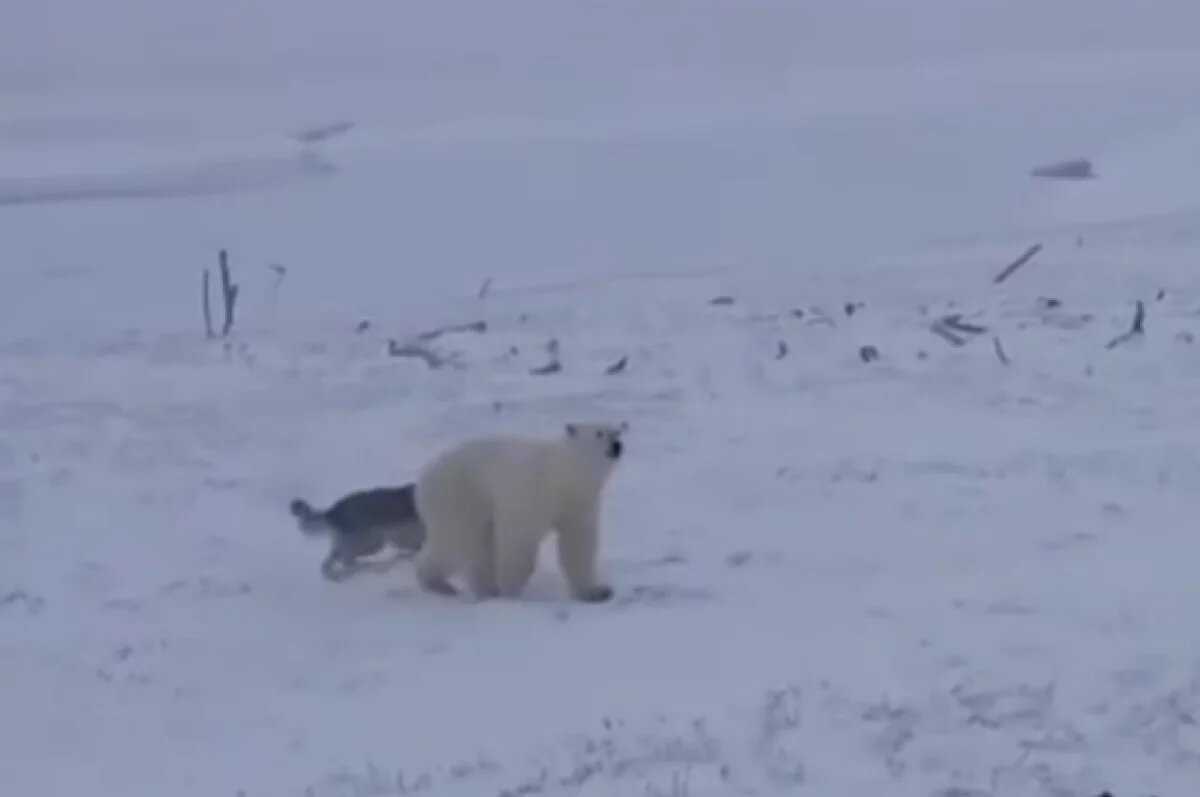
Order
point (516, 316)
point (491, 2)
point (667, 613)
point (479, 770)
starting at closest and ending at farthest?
point (479, 770), point (667, 613), point (516, 316), point (491, 2)

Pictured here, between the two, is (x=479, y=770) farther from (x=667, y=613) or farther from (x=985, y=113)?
(x=985, y=113)

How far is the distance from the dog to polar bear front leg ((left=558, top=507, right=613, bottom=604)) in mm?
717

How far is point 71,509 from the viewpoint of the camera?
36.6ft

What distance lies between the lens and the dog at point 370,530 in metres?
9.40

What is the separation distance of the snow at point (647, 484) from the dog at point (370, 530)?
121 mm

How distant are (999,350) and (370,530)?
5.80 meters

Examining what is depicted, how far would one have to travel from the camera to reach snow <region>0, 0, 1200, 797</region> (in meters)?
6.95

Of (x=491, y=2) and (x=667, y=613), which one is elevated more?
(x=491, y=2)

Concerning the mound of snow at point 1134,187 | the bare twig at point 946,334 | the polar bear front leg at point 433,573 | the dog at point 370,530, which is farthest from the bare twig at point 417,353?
the mound of snow at point 1134,187

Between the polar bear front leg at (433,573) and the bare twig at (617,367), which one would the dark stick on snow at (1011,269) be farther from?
the polar bear front leg at (433,573)

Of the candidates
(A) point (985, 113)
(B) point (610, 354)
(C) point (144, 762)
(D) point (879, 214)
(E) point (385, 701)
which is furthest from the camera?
(A) point (985, 113)

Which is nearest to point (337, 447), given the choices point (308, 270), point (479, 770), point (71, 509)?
point (71, 509)

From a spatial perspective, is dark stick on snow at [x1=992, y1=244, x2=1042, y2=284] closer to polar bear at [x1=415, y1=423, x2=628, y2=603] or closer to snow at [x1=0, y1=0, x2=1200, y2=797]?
snow at [x1=0, y1=0, x2=1200, y2=797]

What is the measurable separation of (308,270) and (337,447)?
13185 mm
